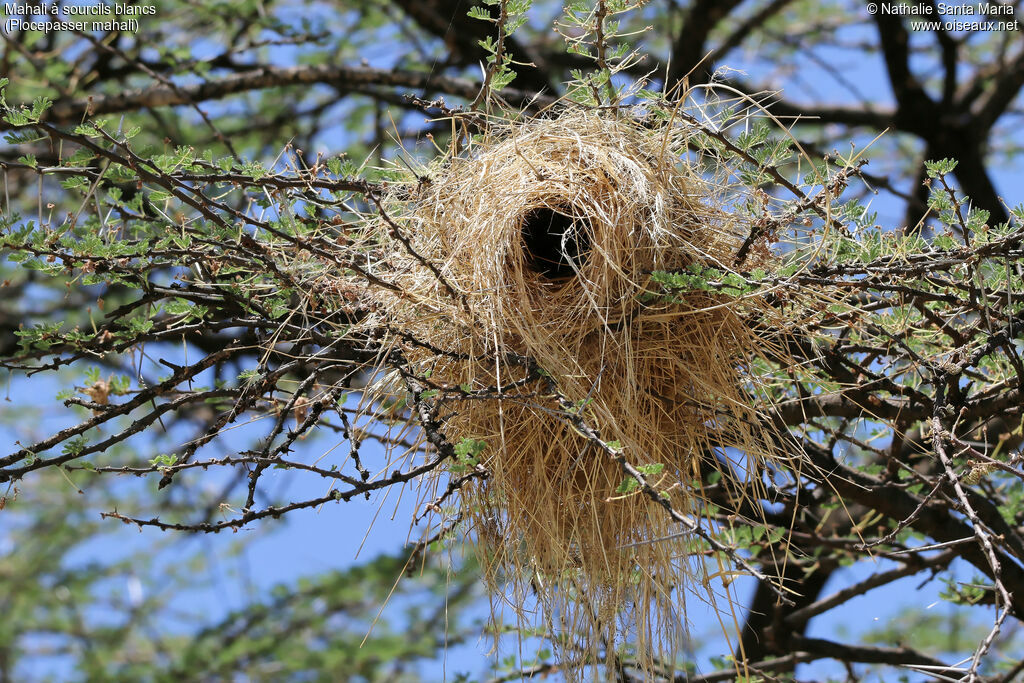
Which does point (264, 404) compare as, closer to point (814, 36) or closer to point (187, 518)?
point (187, 518)

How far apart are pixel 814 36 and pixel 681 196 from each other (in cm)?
347

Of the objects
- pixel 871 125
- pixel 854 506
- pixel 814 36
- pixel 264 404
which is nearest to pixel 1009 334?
pixel 854 506

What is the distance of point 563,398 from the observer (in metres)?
1.56

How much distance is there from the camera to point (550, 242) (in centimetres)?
196

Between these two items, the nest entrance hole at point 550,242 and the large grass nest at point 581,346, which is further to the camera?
the nest entrance hole at point 550,242

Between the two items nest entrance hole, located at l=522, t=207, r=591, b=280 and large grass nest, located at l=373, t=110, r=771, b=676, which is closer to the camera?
large grass nest, located at l=373, t=110, r=771, b=676

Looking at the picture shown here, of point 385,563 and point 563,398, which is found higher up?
point 385,563

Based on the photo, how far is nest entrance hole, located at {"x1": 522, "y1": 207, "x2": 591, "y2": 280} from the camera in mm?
1908

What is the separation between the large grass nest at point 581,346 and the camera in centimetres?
176

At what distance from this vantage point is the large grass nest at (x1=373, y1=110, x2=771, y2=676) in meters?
1.76

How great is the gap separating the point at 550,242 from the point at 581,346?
0.25 metres

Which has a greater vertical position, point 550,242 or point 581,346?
point 550,242

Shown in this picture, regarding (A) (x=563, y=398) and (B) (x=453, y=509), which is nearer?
(A) (x=563, y=398)

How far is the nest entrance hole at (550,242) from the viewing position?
1908mm
